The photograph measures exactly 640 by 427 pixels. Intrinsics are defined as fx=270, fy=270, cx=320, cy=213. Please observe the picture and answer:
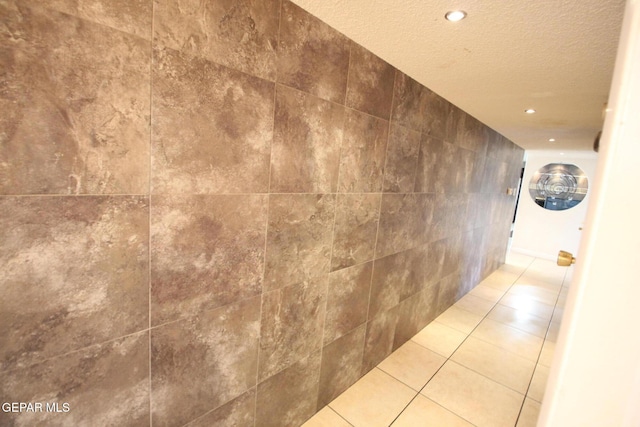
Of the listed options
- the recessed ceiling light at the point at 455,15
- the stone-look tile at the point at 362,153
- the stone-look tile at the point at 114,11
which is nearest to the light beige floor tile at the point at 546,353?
the stone-look tile at the point at 362,153

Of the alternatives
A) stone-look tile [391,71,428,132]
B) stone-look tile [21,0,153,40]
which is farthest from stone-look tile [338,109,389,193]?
stone-look tile [21,0,153,40]

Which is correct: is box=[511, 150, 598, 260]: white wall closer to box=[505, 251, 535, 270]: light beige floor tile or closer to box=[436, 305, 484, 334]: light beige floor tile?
box=[505, 251, 535, 270]: light beige floor tile

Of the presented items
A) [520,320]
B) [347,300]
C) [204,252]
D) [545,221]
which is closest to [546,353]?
[520,320]

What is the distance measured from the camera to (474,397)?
1973 millimetres

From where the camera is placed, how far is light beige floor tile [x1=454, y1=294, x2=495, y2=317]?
11.0 feet

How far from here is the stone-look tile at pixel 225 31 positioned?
2.89 ft

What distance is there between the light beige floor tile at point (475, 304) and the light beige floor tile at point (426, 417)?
1818 millimetres

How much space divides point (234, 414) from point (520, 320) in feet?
11.2

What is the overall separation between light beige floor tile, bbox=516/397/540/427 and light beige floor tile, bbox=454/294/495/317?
1.36 meters

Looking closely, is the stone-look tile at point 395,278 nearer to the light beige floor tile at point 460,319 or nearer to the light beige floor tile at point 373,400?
the light beige floor tile at point 373,400

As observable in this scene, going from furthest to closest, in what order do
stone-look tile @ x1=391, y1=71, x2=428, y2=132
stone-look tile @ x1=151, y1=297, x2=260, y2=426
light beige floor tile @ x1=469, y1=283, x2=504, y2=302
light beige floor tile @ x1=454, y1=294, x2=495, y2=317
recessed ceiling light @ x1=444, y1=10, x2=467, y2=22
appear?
light beige floor tile @ x1=469, y1=283, x2=504, y2=302 < light beige floor tile @ x1=454, y1=294, x2=495, y2=317 < stone-look tile @ x1=391, y1=71, x2=428, y2=132 < recessed ceiling light @ x1=444, y1=10, x2=467, y2=22 < stone-look tile @ x1=151, y1=297, x2=260, y2=426

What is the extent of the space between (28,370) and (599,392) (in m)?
1.46

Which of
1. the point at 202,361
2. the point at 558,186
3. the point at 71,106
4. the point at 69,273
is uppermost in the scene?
the point at 558,186

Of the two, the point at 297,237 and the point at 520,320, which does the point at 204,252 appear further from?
the point at 520,320
